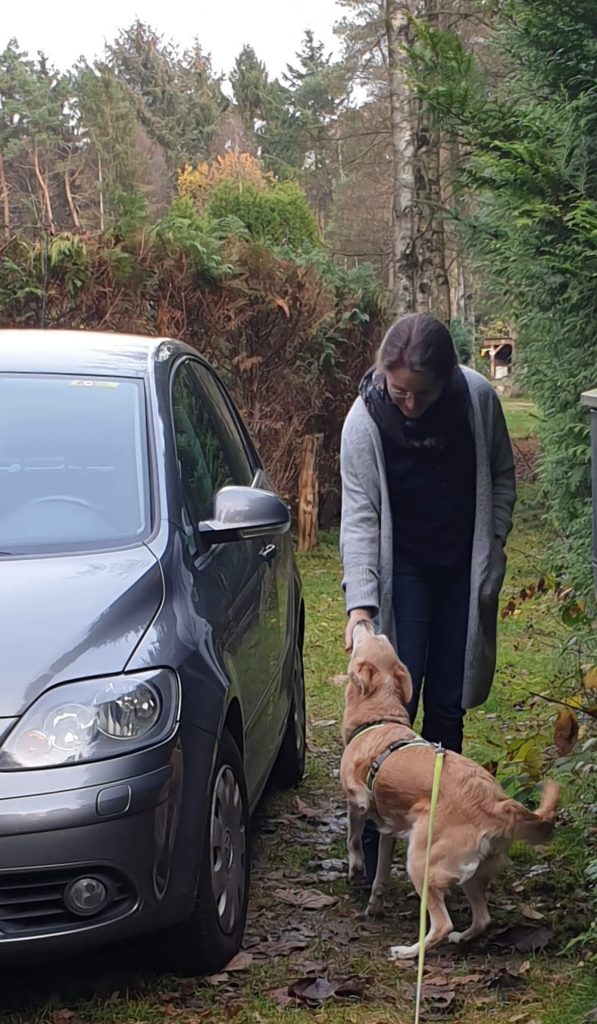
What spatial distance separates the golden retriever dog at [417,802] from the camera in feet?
11.2

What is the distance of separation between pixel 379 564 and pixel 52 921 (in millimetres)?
1684

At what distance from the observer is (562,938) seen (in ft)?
12.3

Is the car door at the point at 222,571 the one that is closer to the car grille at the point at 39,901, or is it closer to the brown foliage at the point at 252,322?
the car grille at the point at 39,901

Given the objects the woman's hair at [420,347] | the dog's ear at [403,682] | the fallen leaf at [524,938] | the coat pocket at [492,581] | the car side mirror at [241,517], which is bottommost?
the fallen leaf at [524,938]

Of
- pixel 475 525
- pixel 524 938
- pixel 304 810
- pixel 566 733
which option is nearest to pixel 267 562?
pixel 475 525

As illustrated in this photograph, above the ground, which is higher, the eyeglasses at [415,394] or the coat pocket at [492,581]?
the eyeglasses at [415,394]

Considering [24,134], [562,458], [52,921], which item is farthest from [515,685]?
[24,134]

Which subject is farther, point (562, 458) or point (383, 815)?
point (562, 458)

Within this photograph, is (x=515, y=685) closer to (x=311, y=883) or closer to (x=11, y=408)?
(x=311, y=883)

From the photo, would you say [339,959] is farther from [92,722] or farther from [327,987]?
[92,722]

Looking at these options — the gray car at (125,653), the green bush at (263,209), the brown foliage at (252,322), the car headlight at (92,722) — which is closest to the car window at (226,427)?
the gray car at (125,653)

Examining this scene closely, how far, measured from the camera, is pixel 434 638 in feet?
14.1

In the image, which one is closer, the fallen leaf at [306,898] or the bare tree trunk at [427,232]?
the fallen leaf at [306,898]

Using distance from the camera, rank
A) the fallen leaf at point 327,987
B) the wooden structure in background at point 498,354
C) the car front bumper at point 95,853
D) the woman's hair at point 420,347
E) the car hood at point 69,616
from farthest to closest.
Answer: the wooden structure in background at point 498,354, the woman's hair at point 420,347, the fallen leaf at point 327,987, the car hood at point 69,616, the car front bumper at point 95,853
